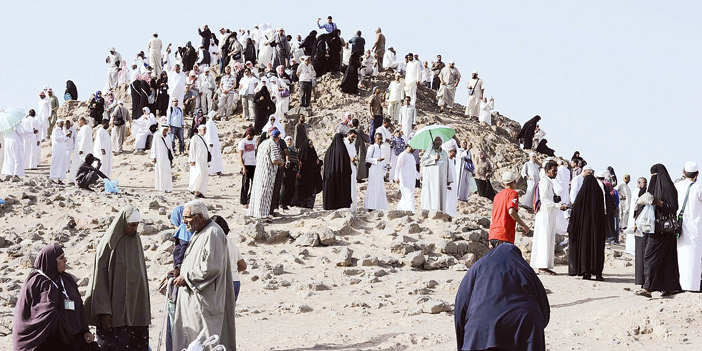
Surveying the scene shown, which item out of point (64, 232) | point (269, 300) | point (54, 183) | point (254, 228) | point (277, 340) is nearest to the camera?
point (277, 340)

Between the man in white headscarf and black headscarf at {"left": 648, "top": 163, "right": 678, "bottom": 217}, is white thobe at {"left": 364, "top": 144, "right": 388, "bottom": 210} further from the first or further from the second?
the man in white headscarf

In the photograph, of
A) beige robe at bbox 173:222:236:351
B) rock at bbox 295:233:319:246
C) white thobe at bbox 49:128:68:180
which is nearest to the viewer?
beige robe at bbox 173:222:236:351

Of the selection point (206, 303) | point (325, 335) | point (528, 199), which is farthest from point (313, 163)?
point (206, 303)

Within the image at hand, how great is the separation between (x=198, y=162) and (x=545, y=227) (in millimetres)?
7151

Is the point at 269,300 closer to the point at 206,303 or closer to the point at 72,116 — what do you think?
the point at 206,303

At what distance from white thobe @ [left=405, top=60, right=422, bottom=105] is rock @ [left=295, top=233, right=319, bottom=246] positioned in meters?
12.0

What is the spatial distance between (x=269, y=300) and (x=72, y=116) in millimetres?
20791

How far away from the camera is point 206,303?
20.2 feet

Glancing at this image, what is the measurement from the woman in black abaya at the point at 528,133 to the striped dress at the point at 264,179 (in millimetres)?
15299

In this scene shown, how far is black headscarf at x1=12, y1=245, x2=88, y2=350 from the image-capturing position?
5.97m

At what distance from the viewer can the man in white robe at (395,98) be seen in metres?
23.9

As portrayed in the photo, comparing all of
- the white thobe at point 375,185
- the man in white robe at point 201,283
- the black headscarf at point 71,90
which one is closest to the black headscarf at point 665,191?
the man in white robe at point 201,283

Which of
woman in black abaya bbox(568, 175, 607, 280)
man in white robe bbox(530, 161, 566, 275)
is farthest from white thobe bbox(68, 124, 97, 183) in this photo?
woman in black abaya bbox(568, 175, 607, 280)

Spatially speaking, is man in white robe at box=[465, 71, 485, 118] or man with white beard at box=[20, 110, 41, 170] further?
man in white robe at box=[465, 71, 485, 118]
